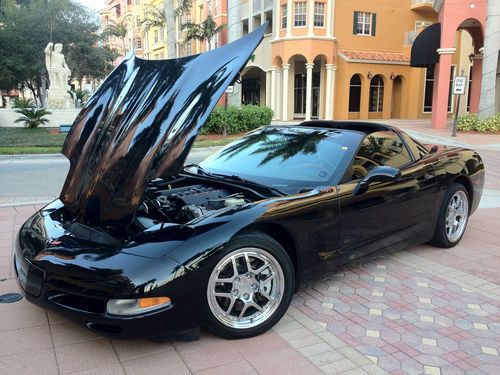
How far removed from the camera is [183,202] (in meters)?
3.68

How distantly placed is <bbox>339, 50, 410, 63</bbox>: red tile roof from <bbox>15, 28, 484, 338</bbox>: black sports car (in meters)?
28.0

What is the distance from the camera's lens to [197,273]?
273 cm

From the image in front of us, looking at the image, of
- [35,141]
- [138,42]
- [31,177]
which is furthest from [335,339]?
[138,42]

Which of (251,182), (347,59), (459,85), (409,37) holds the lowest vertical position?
(251,182)

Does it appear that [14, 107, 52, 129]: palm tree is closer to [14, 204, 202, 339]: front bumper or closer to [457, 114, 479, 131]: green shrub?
[457, 114, 479, 131]: green shrub

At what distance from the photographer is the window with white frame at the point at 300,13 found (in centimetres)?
2930

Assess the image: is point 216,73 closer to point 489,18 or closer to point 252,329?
point 252,329

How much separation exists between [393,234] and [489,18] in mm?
19590

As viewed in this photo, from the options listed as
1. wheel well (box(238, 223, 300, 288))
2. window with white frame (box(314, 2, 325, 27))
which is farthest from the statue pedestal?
wheel well (box(238, 223, 300, 288))

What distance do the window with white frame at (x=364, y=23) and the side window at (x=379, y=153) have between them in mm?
29474

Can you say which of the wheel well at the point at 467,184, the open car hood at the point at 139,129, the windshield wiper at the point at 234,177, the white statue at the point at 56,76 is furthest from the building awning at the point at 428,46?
the open car hood at the point at 139,129

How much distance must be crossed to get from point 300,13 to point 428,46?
9.26 meters

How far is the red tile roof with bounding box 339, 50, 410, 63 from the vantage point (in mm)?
30781

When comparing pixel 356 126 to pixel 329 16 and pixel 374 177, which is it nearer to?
pixel 374 177
